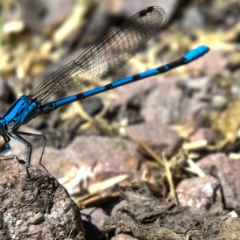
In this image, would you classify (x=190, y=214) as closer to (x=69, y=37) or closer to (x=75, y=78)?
(x=75, y=78)

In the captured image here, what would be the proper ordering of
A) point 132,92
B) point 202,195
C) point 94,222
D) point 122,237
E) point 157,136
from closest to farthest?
point 122,237 → point 94,222 → point 202,195 → point 157,136 → point 132,92

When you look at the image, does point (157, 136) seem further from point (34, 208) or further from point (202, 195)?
point (34, 208)

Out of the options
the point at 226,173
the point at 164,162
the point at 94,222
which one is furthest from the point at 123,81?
the point at 94,222

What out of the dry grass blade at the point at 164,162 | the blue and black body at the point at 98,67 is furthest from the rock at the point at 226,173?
the blue and black body at the point at 98,67

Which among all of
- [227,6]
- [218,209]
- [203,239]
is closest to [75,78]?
[218,209]

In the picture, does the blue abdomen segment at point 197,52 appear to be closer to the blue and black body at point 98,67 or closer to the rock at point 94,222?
the blue and black body at point 98,67

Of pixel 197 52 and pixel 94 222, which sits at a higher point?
pixel 197 52

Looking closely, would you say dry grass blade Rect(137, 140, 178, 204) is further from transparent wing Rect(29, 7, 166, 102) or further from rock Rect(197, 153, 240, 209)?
transparent wing Rect(29, 7, 166, 102)

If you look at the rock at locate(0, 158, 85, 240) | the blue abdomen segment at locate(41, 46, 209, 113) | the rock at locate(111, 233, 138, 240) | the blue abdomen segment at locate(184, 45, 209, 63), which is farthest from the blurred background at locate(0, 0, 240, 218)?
the rock at locate(0, 158, 85, 240)
